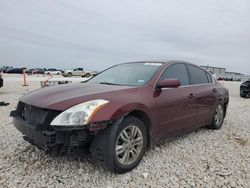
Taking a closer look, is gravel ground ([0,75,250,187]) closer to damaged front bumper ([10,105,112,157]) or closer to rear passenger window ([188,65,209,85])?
damaged front bumper ([10,105,112,157])

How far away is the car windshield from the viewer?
3615 millimetres

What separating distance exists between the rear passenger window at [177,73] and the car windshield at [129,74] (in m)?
0.18

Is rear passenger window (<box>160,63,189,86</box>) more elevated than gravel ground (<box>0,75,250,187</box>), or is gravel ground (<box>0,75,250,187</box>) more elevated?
rear passenger window (<box>160,63,189,86</box>)

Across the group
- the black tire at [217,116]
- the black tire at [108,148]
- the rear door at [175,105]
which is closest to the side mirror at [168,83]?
the rear door at [175,105]

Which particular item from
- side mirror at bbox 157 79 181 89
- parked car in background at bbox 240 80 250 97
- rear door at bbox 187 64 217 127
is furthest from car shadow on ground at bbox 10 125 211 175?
parked car in background at bbox 240 80 250 97

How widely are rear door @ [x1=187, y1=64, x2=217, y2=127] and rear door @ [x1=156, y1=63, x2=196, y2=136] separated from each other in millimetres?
179

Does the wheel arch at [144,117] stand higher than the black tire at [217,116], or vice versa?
the wheel arch at [144,117]

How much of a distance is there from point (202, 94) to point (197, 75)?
17.1 inches

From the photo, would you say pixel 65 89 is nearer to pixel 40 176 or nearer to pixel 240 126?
pixel 40 176

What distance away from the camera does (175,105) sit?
12.1 ft

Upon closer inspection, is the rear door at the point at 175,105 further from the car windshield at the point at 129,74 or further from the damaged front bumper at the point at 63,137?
the damaged front bumper at the point at 63,137

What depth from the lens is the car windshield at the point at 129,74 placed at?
3615mm

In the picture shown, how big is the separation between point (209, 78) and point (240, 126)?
5.10 ft

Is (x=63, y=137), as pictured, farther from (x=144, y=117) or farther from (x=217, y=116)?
(x=217, y=116)
